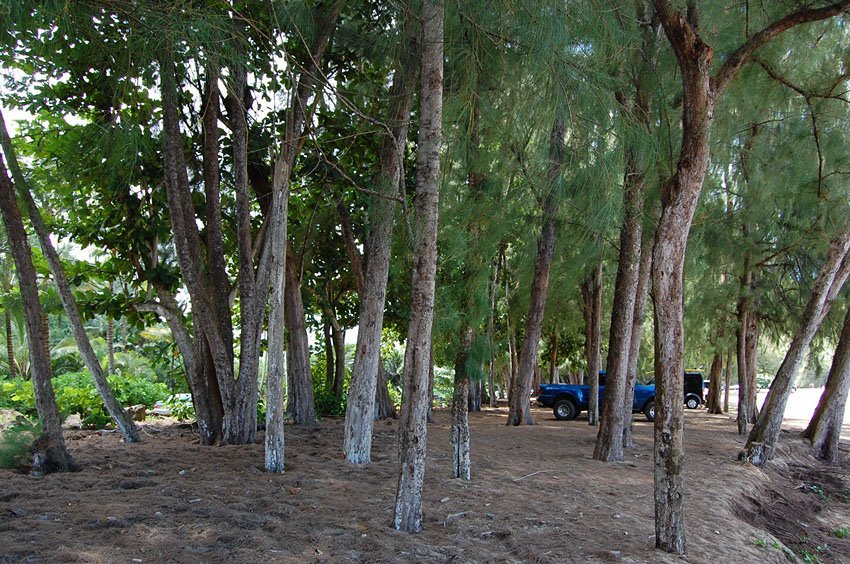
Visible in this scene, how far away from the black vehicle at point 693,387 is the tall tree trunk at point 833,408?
705 cm

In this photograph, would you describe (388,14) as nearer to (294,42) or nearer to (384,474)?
(294,42)

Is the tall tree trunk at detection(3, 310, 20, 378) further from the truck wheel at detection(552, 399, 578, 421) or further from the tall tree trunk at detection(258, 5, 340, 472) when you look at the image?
the tall tree trunk at detection(258, 5, 340, 472)

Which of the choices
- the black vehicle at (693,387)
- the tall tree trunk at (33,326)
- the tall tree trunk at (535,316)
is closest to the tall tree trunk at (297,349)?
the tall tree trunk at (33,326)

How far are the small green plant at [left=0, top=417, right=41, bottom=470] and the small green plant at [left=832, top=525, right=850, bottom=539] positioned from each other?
30.5 ft

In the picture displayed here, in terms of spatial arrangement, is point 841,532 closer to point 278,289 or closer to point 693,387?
point 278,289

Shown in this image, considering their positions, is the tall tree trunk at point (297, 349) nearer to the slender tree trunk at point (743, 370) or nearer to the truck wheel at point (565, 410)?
the truck wheel at point (565, 410)

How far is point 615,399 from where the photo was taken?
384 inches

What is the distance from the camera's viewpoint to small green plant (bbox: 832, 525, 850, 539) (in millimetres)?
8407

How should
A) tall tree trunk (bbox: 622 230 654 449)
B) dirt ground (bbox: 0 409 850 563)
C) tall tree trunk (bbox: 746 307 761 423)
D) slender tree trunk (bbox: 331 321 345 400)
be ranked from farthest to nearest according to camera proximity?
tall tree trunk (bbox: 746 307 761 423) < slender tree trunk (bbox: 331 321 345 400) < tall tree trunk (bbox: 622 230 654 449) < dirt ground (bbox: 0 409 850 563)

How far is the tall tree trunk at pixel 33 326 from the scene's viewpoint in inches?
254

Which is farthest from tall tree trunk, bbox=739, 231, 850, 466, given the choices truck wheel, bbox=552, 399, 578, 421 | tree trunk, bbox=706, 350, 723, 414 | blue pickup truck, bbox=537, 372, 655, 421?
tree trunk, bbox=706, 350, 723, 414

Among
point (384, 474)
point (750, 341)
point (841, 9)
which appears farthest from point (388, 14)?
point (750, 341)

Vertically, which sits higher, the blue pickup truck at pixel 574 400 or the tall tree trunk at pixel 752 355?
the tall tree trunk at pixel 752 355

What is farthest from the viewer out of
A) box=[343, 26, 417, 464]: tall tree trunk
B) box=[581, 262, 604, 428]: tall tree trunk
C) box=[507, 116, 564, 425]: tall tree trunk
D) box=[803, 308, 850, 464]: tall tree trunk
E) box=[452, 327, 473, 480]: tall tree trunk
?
box=[581, 262, 604, 428]: tall tree trunk
